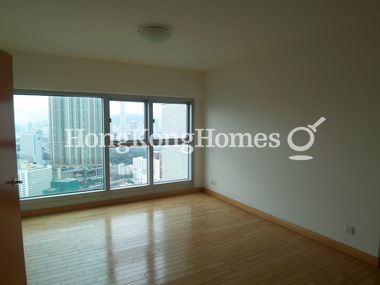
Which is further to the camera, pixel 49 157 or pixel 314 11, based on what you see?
pixel 49 157

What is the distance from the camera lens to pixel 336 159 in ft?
10.1

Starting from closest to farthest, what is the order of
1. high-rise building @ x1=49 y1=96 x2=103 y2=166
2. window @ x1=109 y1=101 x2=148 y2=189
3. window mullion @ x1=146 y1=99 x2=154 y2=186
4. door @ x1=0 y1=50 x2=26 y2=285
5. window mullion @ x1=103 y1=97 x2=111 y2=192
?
door @ x1=0 y1=50 x2=26 y2=285 → high-rise building @ x1=49 y1=96 x2=103 y2=166 → window mullion @ x1=103 y1=97 x2=111 y2=192 → window @ x1=109 y1=101 x2=148 y2=189 → window mullion @ x1=146 y1=99 x2=154 y2=186

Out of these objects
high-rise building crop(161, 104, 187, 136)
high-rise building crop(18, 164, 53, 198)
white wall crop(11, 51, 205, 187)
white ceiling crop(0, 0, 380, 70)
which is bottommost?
high-rise building crop(18, 164, 53, 198)

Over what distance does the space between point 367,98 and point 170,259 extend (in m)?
2.73

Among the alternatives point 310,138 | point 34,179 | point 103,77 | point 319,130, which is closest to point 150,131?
point 103,77

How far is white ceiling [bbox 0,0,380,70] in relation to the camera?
232 cm

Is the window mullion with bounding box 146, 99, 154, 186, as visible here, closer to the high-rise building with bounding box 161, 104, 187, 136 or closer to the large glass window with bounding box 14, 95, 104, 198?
the high-rise building with bounding box 161, 104, 187, 136

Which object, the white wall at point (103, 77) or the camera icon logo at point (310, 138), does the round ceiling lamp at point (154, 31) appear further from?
the camera icon logo at point (310, 138)

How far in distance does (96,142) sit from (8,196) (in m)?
2.58

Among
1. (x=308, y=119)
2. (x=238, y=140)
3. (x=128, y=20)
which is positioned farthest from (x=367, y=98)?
(x=128, y=20)

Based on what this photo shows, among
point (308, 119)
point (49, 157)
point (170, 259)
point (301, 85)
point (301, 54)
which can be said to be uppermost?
point (301, 54)

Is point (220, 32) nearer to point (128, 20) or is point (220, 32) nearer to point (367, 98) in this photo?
point (128, 20)

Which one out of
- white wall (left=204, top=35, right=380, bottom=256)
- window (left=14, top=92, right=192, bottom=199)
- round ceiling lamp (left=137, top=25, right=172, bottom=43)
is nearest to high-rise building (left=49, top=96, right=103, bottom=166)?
window (left=14, top=92, right=192, bottom=199)

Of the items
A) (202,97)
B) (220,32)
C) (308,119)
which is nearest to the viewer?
(220,32)
